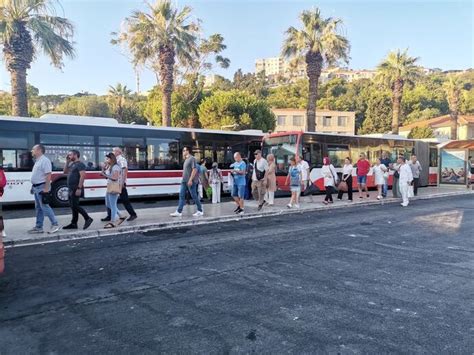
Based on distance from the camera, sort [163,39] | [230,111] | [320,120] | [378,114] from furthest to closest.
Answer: [320,120]
[378,114]
[230,111]
[163,39]

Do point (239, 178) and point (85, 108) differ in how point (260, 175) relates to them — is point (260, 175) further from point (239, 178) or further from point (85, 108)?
point (85, 108)

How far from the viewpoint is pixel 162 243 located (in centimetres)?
748

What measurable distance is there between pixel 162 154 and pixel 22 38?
1068 cm

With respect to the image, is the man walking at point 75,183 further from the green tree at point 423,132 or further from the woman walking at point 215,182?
the green tree at point 423,132

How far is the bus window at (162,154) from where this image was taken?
15711 millimetres

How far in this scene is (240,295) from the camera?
456 cm

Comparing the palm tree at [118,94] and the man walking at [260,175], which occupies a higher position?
the palm tree at [118,94]

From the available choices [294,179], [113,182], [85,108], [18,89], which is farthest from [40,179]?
[85,108]

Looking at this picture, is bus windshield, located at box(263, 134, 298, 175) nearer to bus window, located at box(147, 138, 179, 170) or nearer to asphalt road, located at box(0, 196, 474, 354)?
bus window, located at box(147, 138, 179, 170)

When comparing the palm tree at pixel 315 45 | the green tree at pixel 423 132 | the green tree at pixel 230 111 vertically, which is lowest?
the green tree at pixel 423 132

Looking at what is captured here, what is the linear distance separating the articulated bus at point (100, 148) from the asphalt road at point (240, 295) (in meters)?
6.73

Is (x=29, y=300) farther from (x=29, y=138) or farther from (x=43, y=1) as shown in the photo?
(x=43, y=1)

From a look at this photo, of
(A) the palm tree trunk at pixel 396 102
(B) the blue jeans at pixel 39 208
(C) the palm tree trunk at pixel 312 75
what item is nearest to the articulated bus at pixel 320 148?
(C) the palm tree trunk at pixel 312 75

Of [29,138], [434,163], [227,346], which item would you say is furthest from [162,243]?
[434,163]
